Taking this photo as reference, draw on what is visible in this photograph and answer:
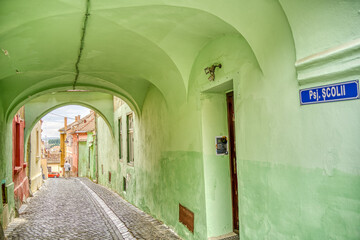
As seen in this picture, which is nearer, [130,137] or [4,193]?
[4,193]

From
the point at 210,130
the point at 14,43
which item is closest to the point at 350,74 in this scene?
the point at 210,130

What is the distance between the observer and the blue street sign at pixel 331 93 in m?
2.02

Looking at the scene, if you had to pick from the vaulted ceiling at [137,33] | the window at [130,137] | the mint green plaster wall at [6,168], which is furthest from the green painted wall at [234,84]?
the window at [130,137]

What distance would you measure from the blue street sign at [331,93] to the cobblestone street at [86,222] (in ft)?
13.7

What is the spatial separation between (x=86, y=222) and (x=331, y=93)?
7.03 metres

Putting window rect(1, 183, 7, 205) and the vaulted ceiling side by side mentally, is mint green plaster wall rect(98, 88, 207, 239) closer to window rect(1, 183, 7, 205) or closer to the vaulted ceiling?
the vaulted ceiling

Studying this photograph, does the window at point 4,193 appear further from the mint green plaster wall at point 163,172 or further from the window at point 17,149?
the mint green plaster wall at point 163,172

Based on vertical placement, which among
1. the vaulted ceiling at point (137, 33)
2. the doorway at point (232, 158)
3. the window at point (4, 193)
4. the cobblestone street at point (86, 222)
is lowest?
the cobblestone street at point (86, 222)

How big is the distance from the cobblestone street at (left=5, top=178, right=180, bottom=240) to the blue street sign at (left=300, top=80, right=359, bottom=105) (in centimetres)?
417

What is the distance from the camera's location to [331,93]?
218 cm

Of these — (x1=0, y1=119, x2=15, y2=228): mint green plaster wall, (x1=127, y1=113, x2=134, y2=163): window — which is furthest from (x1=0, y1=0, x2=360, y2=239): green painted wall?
(x1=127, y1=113, x2=134, y2=163): window

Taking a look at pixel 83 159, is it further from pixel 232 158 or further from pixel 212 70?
pixel 212 70

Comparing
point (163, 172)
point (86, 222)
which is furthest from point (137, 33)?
point (86, 222)

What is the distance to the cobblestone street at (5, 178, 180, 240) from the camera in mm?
6035
